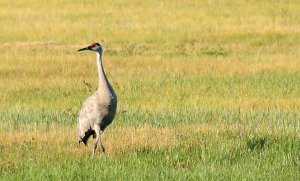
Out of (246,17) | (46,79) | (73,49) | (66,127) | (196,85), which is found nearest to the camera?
(66,127)

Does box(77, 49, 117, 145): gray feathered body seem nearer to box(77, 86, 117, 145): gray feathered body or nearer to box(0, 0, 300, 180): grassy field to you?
box(77, 86, 117, 145): gray feathered body

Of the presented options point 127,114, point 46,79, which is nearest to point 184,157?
point 127,114

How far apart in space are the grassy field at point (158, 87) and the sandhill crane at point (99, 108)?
324 millimetres

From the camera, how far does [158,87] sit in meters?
18.3

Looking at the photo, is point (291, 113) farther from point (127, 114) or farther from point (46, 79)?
point (46, 79)

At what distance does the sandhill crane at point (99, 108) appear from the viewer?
9.98 m

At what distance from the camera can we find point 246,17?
33.6 meters

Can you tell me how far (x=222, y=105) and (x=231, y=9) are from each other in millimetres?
20046

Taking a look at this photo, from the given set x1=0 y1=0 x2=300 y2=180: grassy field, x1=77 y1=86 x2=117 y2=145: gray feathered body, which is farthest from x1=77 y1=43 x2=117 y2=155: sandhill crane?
x1=0 y1=0 x2=300 y2=180: grassy field

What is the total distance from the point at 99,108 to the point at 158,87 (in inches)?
328

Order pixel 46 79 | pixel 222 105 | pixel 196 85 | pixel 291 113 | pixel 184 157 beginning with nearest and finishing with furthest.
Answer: pixel 184 157 → pixel 291 113 → pixel 222 105 → pixel 196 85 → pixel 46 79

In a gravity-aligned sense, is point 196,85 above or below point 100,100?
below

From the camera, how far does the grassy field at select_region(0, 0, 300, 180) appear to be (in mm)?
9562

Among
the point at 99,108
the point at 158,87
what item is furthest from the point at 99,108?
the point at 158,87
